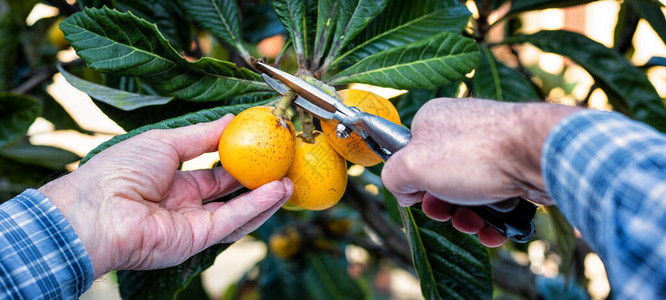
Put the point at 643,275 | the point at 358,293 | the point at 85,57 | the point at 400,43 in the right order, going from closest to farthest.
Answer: the point at 643,275
the point at 85,57
the point at 400,43
the point at 358,293

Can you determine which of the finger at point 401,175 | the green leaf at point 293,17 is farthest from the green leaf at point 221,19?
the finger at point 401,175

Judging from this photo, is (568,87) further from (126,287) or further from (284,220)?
(126,287)

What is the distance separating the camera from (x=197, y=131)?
856 mm

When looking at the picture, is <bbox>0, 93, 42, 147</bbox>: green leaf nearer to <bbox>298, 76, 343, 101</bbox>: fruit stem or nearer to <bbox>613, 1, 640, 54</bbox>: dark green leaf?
<bbox>298, 76, 343, 101</bbox>: fruit stem

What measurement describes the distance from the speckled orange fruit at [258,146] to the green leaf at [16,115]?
28.4 inches

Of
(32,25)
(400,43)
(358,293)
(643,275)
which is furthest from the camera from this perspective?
(358,293)

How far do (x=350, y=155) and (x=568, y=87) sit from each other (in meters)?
2.01

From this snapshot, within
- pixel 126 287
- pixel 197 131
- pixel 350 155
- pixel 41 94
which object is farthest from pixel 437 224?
pixel 41 94

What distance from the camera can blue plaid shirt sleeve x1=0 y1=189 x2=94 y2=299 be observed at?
29.2 inches

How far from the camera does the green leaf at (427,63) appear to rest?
2.93 ft

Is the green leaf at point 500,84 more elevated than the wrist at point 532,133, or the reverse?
the wrist at point 532,133

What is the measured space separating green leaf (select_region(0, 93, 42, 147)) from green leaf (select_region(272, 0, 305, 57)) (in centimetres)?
75

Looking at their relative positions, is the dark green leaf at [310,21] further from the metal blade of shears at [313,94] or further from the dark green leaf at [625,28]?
the dark green leaf at [625,28]

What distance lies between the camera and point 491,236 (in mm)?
892
